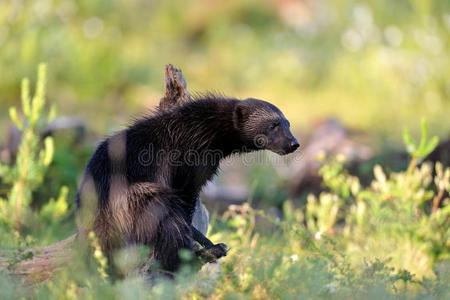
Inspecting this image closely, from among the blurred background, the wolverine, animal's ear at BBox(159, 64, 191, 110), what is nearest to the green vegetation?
the blurred background

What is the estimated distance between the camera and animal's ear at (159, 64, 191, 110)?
5.39 m

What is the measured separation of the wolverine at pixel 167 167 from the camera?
4.47 metres

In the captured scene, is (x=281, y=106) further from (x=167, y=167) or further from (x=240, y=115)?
(x=167, y=167)

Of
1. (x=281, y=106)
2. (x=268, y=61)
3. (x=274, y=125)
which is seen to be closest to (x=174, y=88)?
(x=274, y=125)

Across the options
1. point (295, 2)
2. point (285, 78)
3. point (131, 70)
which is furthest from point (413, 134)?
point (295, 2)

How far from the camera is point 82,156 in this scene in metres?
7.77

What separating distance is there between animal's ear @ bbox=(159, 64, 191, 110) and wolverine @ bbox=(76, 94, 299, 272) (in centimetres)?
19

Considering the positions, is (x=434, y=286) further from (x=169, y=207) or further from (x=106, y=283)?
(x=106, y=283)

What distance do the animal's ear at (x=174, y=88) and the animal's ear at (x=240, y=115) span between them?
1.47 feet

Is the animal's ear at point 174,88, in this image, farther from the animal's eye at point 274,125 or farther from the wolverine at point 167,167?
the animal's eye at point 274,125

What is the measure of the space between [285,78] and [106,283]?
1006cm

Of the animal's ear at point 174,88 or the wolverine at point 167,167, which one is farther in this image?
the animal's ear at point 174,88

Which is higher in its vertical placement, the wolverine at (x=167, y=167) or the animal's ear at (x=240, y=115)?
the animal's ear at (x=240, y=115)

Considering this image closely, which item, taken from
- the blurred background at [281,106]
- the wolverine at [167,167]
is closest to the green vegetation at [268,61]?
the blurred background at [281,106]
